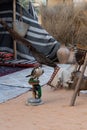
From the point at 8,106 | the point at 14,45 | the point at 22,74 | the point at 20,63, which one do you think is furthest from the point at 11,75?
the point at 8,106

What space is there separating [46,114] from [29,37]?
4500 mm

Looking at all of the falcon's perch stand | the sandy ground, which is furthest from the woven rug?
the falcon's perch stand

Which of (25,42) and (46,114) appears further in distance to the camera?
(25,42)

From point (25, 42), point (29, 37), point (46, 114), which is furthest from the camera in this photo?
point (29, 37)

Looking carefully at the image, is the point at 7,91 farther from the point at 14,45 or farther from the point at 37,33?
the point at 37,33

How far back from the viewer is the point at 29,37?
8047mm

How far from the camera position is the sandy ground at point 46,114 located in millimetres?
3328

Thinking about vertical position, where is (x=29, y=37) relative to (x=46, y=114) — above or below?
above

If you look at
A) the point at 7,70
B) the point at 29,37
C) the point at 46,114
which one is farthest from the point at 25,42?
the point at 29,37

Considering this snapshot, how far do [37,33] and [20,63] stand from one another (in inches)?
45.1

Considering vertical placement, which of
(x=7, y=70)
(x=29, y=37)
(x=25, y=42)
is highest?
(x=25, y=42)

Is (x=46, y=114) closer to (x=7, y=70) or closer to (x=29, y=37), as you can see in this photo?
(x=7, y=70)

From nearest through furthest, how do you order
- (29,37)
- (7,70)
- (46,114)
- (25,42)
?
(46,114), (25,42), (7,70), (29,37)

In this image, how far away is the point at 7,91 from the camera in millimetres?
4844
